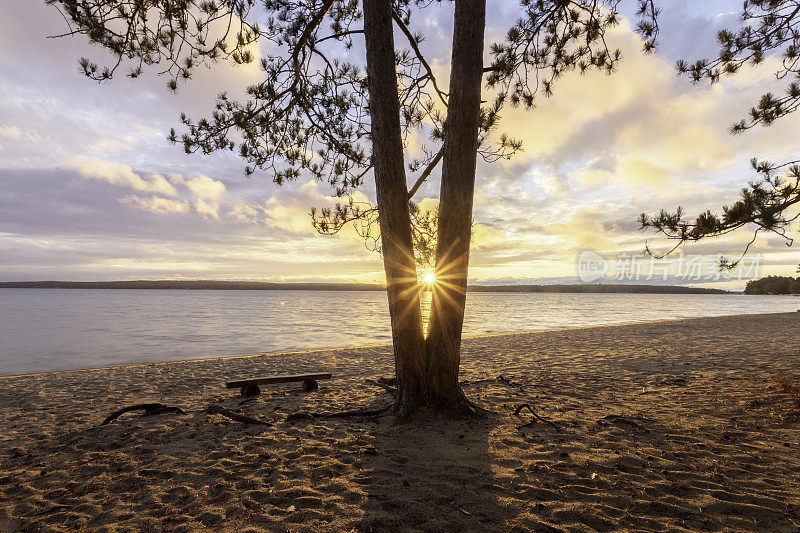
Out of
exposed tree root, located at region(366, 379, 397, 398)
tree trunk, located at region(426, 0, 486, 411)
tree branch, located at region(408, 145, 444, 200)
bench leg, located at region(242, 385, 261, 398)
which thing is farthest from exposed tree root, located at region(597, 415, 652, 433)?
bench leg, located at region(242, 385, 261, 398)

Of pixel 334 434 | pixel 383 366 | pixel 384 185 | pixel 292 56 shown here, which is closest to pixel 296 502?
pixel 334 434

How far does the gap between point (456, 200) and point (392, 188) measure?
0.75m

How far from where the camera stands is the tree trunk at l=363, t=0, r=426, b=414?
432cm

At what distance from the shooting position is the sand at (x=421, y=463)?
2707mm

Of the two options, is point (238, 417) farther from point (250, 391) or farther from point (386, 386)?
point (386, 386)

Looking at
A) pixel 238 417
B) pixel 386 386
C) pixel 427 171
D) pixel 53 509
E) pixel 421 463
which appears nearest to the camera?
pixel 53 509

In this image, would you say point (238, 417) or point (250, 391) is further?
point (250, 391)

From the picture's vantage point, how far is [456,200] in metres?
4.45

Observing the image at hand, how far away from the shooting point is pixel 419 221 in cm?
616

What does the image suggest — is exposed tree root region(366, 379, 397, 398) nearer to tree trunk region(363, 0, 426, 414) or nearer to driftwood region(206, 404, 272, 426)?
tree trunk region(363, 0, 426, 414)

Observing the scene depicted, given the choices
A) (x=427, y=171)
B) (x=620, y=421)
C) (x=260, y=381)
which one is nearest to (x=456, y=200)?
(x=427, y=171)

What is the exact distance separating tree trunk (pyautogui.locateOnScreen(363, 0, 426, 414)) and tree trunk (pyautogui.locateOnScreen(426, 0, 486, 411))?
0.25 metres

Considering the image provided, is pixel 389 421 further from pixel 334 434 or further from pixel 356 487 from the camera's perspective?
pixel 356 487

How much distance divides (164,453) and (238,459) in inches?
33.3
